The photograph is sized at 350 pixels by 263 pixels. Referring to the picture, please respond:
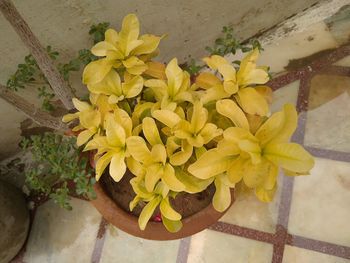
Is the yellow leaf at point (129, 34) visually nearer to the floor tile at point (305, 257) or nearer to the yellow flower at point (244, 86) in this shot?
the yellow flower at point (244, 86)

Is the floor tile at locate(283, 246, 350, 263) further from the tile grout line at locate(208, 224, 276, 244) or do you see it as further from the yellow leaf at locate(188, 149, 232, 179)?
the yellow leaf at locate(188, 149, 232, 179)

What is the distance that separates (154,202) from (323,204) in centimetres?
Result: 80

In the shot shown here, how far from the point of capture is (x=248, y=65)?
102 centimetres

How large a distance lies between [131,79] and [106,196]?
0.41 metres

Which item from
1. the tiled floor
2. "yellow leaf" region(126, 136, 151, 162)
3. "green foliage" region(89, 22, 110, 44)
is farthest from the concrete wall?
"yellow leaf" region(126, 136, 151, 162)

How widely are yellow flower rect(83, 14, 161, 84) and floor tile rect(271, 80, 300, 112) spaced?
0.77 metres

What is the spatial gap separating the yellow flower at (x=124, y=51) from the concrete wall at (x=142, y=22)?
245 mm

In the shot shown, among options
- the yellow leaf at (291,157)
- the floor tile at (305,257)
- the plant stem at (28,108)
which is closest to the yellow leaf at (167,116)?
the yellow leaf at (291,157)

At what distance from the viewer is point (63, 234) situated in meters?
1.74

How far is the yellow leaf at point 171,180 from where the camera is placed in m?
0.97

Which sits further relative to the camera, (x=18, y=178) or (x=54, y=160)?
(x=18, y=178)

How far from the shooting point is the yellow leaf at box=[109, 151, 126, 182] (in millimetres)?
1020

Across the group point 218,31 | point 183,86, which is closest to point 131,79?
point 183,86

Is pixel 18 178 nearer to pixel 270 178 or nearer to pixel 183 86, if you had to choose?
pixel 183 86
